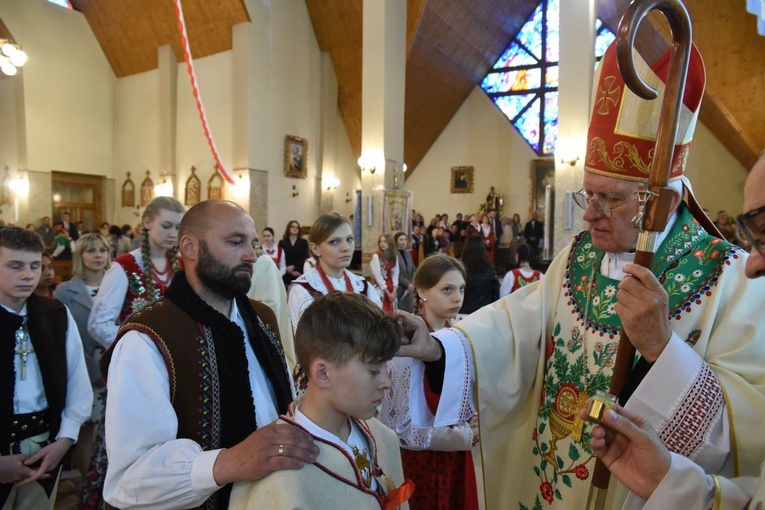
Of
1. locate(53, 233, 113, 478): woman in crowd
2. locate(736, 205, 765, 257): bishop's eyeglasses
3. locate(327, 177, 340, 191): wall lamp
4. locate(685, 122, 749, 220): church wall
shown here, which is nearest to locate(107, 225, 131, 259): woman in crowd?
locate(327, 177, 340, 191): wall lamp

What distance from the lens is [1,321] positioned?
237 cm

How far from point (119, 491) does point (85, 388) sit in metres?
1.25

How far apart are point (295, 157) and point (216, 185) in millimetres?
2339

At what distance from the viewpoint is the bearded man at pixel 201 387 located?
58.2 inches

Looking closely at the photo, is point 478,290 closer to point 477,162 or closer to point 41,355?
point 41,355

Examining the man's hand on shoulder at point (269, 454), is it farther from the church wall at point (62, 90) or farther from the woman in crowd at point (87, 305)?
the church wall at point (62, 90)

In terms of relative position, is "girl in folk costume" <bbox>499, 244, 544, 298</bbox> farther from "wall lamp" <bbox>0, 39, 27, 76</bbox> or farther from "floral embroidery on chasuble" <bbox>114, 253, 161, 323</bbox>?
"wall lamp" <bbox>0, 39, 27, 76</bbox>

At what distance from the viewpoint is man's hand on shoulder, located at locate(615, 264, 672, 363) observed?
4.42 ft

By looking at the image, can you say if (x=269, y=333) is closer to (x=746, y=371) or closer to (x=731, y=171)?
(x=746, y=371)

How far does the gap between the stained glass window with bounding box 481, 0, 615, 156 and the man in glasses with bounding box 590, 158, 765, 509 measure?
55.2 ft

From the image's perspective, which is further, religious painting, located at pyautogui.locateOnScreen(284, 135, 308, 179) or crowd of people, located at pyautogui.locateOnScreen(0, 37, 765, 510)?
religious painting, located at pyautogui.locateOnScreen(284, 135, 308, 179)

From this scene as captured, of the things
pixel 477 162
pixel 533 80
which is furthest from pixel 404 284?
pixel 533 80

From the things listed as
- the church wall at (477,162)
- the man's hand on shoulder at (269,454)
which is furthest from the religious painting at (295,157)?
the man's hand on shoulder at (269,454)

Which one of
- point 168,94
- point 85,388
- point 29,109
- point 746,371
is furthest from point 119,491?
point 29,109
